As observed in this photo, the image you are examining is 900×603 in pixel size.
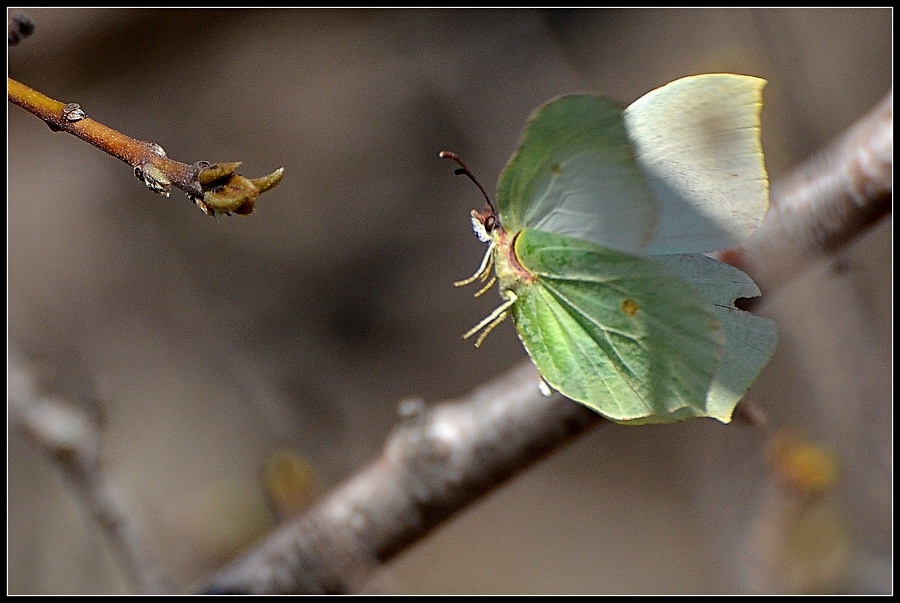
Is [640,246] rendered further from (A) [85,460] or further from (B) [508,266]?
(A) [85,460]

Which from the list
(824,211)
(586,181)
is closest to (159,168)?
(586,181)

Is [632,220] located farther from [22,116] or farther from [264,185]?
[22,116]

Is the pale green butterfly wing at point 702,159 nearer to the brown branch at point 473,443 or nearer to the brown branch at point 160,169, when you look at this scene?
the brown branch at point 473,443

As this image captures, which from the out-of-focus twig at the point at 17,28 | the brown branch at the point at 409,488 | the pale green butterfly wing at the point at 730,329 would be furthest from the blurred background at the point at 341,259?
the out-of-focus twig at the point at 17,28

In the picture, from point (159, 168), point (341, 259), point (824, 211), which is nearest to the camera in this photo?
point (159, 168)

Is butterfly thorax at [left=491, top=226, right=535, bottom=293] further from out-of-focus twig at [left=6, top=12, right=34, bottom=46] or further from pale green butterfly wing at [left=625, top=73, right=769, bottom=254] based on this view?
out-of-focus twig at [left=6, top=12, right=34, bottom=46]

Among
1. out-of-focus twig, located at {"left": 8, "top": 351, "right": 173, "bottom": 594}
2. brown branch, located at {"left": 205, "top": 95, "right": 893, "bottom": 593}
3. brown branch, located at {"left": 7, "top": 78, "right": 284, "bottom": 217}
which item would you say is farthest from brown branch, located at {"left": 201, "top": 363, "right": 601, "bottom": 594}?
brown branch, located at {"left": 7, "top": 78, "right": 284, "bottom": 217}
